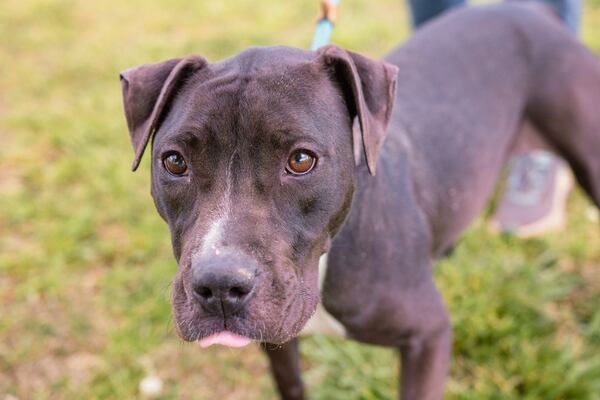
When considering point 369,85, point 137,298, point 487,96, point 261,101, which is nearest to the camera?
point 261,101

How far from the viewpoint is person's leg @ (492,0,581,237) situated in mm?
4645

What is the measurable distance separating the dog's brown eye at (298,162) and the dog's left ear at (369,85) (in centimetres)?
25

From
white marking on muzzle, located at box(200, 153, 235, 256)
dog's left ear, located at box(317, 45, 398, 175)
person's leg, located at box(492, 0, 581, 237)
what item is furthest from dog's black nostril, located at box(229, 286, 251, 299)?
person's leg, located at box(492, 0, 581, 237)

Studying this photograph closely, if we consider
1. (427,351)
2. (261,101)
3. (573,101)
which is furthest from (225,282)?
(573,101)

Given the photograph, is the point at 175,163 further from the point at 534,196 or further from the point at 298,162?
the point at 534,196

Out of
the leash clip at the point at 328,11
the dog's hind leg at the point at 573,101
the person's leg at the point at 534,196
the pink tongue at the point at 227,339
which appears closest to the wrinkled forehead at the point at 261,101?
the pink tongue at the point at 227,339

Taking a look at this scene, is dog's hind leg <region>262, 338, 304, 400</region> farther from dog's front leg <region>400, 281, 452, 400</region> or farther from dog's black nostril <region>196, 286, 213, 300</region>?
dog's black nostril <region>196, 286, 213, 300</region>

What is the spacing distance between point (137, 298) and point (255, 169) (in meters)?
2.37

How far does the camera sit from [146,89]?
2.55 m

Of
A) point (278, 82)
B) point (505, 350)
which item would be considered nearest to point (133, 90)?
point (278, 82)

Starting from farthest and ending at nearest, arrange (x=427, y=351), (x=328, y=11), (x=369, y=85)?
(x=328, y=11)
(x=427, y=351)
(x=369, y=85)

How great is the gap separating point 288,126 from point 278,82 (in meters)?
0.18

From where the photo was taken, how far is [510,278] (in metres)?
4.16

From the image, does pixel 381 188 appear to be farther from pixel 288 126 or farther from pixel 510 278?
pixel 510 278
